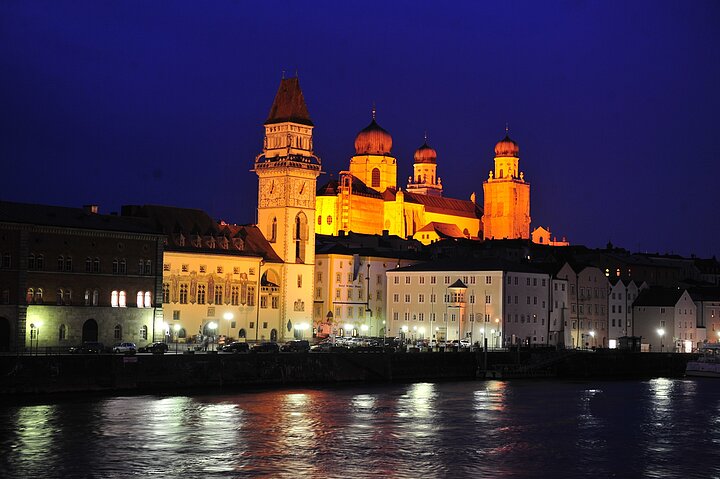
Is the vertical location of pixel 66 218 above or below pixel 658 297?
above

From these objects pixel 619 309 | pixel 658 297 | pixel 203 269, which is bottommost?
pixel 619 309

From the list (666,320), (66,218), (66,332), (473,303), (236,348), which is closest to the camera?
(236,348)

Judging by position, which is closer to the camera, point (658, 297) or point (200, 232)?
point (200, 232)

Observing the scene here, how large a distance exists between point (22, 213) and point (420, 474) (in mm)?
50062

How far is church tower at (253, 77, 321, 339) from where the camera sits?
428 ft

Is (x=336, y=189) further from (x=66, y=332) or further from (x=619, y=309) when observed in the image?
(x=66, y=332)

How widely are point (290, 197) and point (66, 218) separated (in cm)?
3434

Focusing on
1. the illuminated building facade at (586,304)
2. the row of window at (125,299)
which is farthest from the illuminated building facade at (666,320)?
the row of window at (125,299)

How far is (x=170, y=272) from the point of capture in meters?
118

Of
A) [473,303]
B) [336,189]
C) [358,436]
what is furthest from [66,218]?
[336,189]

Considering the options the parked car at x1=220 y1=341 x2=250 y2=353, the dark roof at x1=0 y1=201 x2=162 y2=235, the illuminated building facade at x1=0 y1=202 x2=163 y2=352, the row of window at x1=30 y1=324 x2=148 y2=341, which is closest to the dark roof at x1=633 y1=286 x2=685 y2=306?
the dark roof at x1=0 y1=201 x2=162 y2=235

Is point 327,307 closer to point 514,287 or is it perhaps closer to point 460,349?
point 514,287

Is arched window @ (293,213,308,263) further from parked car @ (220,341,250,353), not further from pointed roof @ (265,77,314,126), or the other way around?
parked car @ (220,341,250,353)

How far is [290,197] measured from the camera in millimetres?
132000
